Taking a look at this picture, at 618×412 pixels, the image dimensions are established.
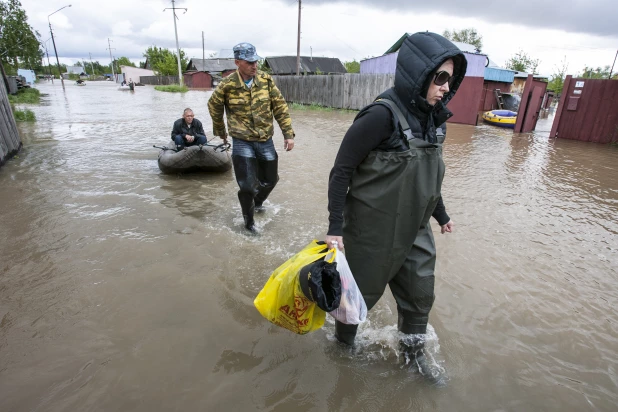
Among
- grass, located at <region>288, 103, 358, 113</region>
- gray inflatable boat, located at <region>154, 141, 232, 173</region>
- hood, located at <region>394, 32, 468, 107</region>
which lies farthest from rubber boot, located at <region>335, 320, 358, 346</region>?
grass, located at <region>288, 103, 358, 113</region>

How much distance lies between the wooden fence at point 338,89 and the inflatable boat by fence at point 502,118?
4.64m

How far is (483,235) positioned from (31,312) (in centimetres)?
455

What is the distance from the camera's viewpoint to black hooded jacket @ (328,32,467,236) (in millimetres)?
1772

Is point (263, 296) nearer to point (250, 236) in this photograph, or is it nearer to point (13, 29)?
point (250, 236)

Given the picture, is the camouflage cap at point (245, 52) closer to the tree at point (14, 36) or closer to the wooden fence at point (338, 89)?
the wooden fence at point (338, 89)

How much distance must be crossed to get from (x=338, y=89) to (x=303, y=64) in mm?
26454

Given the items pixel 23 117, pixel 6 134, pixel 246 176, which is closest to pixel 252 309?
pixel 246 176

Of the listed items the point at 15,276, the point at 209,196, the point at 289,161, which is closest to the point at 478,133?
the point at 289,161

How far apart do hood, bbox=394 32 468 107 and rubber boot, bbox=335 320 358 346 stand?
143 cm

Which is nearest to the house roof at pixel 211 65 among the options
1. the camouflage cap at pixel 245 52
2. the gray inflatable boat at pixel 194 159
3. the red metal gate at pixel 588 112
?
the red metal gate at pixel 588 112

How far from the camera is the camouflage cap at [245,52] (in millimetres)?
3768

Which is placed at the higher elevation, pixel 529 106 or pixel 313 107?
pixel 529 106

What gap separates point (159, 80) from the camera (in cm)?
6631

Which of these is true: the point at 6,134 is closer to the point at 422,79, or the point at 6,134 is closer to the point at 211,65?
the point at 422,79
